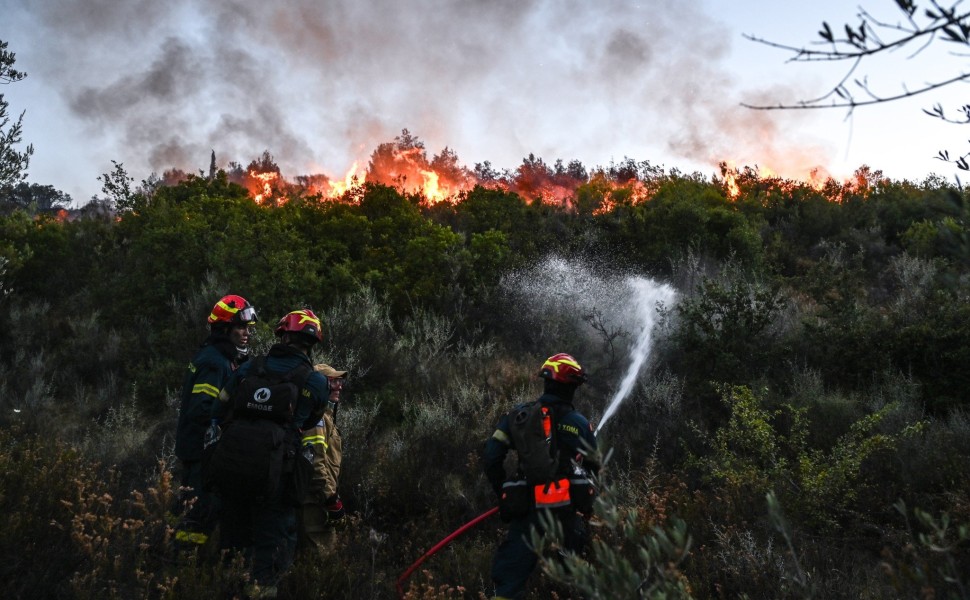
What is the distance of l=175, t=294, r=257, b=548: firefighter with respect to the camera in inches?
205

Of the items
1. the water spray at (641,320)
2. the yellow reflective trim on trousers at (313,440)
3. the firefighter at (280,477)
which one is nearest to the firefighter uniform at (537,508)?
the yellow reflective trim on trousers at (313,440)

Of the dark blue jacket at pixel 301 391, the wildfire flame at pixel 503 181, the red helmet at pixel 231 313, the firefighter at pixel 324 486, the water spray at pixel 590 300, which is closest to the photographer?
the dark blue jacket at pixel 301 391

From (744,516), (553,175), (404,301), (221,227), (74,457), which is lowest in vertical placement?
(744,516)

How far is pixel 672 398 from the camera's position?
950cm

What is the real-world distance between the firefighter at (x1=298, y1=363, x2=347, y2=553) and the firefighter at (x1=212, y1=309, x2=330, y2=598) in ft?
0.76

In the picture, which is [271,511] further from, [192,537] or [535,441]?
[535,441]

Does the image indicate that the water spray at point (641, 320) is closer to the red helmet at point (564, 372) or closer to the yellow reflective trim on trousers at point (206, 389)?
the red helmet at point (564, 372)

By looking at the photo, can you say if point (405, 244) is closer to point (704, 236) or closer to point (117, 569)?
point (704, 236)

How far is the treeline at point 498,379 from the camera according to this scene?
183 inches

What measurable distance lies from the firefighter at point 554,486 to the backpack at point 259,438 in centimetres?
153

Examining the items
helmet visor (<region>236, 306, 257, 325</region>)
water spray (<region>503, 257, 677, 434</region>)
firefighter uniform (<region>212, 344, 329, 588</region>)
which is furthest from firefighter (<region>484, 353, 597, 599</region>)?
water spray (<region>503, 257, 677, 434</region>)

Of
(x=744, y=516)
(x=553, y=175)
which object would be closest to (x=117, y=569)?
(x=744, y=516)

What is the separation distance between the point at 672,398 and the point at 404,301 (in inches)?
252

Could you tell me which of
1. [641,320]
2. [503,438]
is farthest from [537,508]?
[641,320]
